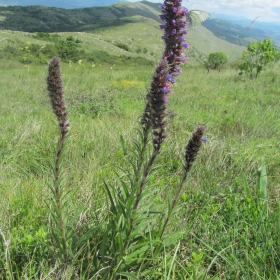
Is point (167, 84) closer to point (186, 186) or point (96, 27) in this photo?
point (186, 186)

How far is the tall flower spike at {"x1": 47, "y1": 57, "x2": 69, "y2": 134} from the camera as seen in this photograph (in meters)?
1.45

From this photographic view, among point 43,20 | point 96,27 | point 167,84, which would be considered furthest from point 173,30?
point 43,20

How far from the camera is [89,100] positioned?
7.64m

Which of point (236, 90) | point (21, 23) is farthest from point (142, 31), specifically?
point (236, 90)

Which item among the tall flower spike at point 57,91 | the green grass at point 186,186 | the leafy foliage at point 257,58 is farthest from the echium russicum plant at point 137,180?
the leafy foliage at point 257,58

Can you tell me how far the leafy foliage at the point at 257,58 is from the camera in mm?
12523

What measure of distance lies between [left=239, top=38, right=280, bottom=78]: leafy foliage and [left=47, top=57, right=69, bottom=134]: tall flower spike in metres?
12.5

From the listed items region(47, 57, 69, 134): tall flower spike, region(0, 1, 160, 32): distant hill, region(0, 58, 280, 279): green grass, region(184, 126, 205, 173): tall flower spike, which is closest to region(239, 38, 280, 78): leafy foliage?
region(0, 58, 280, 279): green grass

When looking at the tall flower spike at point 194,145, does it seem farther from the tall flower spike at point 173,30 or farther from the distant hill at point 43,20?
the distant hill at point 43,20

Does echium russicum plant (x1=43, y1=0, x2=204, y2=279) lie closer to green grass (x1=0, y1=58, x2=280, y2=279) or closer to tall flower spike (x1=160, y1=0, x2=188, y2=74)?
tall flower spike (x1=160, y1=0, x2=188, y2=74)

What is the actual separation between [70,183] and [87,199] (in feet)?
1.94

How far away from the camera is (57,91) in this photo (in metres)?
1.50

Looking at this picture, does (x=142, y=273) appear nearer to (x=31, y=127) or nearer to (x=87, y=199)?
(x=87, y=199)

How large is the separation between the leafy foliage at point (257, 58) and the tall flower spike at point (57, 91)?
41.2 ft
